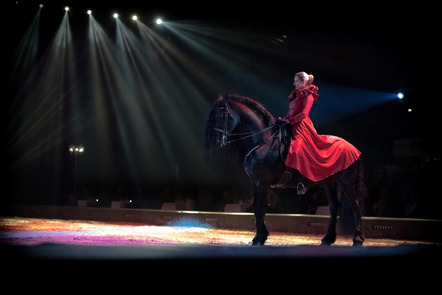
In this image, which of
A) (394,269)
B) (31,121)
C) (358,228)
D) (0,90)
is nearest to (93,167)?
(31,121)

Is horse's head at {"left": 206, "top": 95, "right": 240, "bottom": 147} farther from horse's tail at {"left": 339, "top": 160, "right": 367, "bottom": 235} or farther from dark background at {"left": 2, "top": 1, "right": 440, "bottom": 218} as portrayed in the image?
dark background at {"left": 2, "top": 1, "right": 440, "bottom": 218}

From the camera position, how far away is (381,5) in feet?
33.1

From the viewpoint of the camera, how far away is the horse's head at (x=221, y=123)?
693cm

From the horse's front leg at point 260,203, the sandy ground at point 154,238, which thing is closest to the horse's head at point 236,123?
the horse's front leg at point 260,203

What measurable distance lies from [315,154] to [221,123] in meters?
1.34

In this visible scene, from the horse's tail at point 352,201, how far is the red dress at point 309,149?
0.20m

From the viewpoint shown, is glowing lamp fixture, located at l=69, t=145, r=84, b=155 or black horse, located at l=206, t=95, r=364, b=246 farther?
glowing lamp fixture, located at l=69, t=145, r=84, b=155

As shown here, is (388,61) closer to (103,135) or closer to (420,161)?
(420,161)

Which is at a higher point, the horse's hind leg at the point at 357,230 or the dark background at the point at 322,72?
the dark background at the point at 322,72

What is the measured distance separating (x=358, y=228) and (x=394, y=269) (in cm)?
346

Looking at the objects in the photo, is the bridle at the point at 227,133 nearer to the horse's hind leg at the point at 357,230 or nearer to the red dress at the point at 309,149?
the red dress at the point at 309,149

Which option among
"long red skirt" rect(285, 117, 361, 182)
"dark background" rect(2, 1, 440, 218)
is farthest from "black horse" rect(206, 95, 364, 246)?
"dark background" rect(2, 1, 440, 218)

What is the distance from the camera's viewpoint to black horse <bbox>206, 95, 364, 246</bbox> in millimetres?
6961

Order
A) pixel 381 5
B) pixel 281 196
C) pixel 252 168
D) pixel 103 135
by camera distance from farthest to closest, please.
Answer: pixel 103 135 → pixel 281 196 → pixel 381 5 → pixel 252 168
